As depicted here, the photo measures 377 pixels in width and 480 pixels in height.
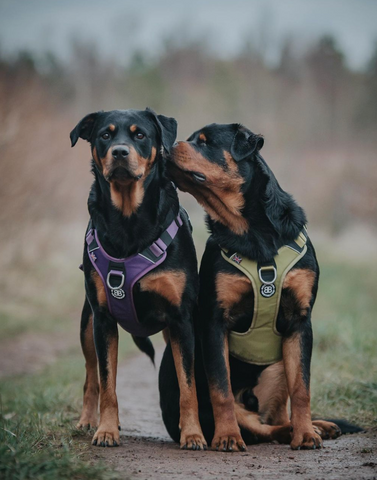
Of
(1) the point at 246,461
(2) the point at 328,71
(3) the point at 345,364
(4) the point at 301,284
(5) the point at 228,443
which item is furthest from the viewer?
(2) the point at 328,71

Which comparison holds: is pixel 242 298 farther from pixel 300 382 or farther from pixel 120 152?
pixel 120 152

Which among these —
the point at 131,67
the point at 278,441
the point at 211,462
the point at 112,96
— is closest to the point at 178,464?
the point at 211,462

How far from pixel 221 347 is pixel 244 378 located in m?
0.53

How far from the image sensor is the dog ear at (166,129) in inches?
161

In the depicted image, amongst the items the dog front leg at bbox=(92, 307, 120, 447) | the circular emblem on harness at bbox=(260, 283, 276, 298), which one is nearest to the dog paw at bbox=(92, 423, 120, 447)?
the dog front leg at bbox=(92, 307, 120, 447)

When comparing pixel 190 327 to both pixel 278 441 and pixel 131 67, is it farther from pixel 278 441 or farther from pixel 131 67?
pixel 131 67

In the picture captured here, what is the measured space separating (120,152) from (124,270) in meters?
0.77

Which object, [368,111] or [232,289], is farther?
[368,111]

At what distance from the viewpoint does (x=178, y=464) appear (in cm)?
322

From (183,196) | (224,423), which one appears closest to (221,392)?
(224,423)

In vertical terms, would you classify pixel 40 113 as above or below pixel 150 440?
above

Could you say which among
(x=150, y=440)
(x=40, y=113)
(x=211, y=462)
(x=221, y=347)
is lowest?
(x=150, y=440)

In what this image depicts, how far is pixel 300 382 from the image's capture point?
3826 millimetres

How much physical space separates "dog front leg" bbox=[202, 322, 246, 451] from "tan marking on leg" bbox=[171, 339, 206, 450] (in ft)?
0.39
